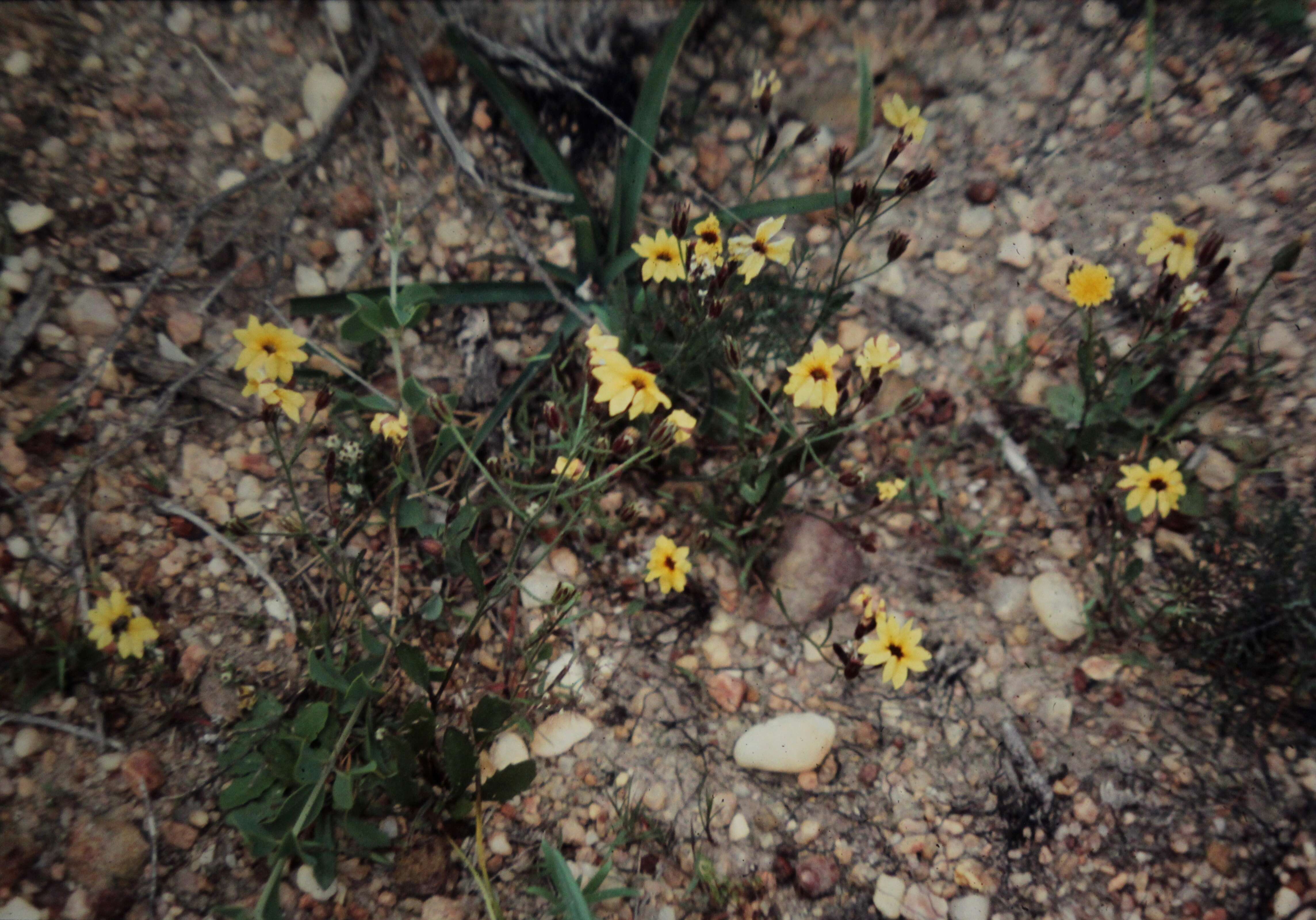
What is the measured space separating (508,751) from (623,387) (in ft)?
2.66

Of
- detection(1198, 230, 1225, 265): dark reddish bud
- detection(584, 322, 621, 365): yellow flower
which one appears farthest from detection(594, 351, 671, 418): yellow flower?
detection(1198, 230, 1225, 265): dark reddish bud

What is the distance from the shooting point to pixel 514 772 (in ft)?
4.99

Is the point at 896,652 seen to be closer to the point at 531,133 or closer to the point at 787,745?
the point at 787,745

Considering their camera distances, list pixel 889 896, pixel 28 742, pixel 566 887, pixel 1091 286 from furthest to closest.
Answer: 1. pixel 1091 286
2. pixel 889 896
3. pixel 28 742
4. pixel 566 887

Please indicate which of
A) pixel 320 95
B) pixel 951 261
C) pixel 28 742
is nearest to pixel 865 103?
pixel 951 261

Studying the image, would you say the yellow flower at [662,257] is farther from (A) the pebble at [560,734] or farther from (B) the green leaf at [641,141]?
(A) the pebble at [560,734]

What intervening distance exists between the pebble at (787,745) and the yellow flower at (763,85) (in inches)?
55.4

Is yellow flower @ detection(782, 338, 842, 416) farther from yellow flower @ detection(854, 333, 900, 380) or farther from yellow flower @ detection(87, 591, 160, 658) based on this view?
yellow flower @ detection(87, 591, 160, 658)

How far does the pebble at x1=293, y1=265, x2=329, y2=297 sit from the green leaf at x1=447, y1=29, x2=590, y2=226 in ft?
2.06

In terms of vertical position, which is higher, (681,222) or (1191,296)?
(681,222)

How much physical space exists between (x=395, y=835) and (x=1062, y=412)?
5.98 ft

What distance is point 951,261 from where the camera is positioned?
2.27 meters

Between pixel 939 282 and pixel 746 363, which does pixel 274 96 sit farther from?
pixel 939 282

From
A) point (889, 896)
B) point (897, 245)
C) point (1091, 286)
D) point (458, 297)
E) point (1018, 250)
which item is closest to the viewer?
point (889, 896)
